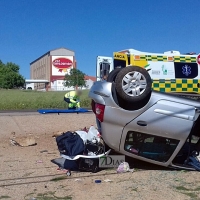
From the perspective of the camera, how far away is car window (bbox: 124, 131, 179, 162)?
551 cm

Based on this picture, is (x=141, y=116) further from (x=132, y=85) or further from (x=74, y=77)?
(x=74, y=77)

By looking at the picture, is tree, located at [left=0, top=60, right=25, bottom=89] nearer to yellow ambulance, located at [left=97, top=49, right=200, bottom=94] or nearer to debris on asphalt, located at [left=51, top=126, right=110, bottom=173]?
yellow ambulance, located at [left=97, top=49, right=200, bottom=94]

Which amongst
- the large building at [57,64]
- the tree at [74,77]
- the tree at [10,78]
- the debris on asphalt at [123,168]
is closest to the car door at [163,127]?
the debris on asphalt at [123,168]

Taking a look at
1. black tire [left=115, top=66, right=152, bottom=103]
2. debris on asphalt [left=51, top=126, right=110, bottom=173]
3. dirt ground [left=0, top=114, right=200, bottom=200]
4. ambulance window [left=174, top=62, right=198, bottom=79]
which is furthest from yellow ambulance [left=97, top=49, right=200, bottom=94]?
black tire [left=115, top=66, right=152, bottom=103]

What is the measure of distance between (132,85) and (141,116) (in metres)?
0.46

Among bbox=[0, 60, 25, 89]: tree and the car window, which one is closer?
the car window

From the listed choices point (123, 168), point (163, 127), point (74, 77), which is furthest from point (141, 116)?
point (74, 77)

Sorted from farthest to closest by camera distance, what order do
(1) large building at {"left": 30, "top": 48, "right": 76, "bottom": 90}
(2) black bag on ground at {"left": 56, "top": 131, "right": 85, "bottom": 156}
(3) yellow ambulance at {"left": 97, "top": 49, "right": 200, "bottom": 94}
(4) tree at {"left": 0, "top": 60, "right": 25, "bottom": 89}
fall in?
(1) large building at {"left": 30, "top": 48, "right": 76, "bottom": 90} → (4) tree at {"left": 0, "top": 60, "right": 25, "bottom": 89} → (3) yellow ambulance at {"left": 97, "top": 49, "right": 200, "bottom": 94} → (2) black bag on ground at {"left": 56, "top": 131, "right": 85, "bottom": 156}

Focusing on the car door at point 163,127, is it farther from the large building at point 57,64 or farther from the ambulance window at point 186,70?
the large building at point 57,64

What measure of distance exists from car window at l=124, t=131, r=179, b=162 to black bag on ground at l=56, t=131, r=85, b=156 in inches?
26.5

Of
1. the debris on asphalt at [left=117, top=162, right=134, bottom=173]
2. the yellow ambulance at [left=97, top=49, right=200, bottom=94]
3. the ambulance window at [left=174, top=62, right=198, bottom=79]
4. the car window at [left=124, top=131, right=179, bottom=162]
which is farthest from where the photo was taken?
the ambulance window at [left=174, top=62, right=198, bottom=79]

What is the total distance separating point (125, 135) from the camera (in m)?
5.50

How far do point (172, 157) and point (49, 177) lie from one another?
1787 mm

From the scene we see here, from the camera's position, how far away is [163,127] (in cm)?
539
